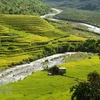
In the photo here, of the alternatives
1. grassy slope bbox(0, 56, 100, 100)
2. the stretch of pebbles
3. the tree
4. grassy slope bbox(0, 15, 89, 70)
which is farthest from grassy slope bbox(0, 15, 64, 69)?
the tree

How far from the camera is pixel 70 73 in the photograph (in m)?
91.7

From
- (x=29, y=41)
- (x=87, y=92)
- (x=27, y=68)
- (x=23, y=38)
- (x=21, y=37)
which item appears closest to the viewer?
(x=87, y=92)

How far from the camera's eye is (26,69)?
101438 millimetres

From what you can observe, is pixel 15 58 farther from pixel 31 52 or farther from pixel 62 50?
pixel 62 50

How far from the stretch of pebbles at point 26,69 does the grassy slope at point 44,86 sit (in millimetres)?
4774

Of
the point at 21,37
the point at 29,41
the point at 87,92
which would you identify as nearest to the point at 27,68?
the point at 29,41

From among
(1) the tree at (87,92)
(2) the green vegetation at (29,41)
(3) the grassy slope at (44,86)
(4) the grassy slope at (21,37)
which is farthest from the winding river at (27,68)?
(1) the tree at (87,92)

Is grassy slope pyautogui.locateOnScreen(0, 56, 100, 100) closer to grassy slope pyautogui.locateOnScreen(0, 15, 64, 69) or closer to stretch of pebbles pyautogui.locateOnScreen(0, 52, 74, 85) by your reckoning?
stretch of pebbles pyautogui.locateOnScreen(0, 52, 74, 85)

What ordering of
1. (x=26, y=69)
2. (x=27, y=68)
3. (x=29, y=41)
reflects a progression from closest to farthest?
(x=26, y=69) → (x=27, y=68) → (x=29, y=41)

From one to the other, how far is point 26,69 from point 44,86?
960 inches

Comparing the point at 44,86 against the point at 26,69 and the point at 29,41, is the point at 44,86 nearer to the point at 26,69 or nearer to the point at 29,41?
the point at 26,69

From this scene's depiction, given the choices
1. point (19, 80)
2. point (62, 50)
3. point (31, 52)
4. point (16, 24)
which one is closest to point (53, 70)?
point (19, 80)

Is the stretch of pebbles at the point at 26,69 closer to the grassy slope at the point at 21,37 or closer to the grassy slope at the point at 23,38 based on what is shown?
the grassy slope at the point at 23,38

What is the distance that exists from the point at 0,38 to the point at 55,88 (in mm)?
52372
